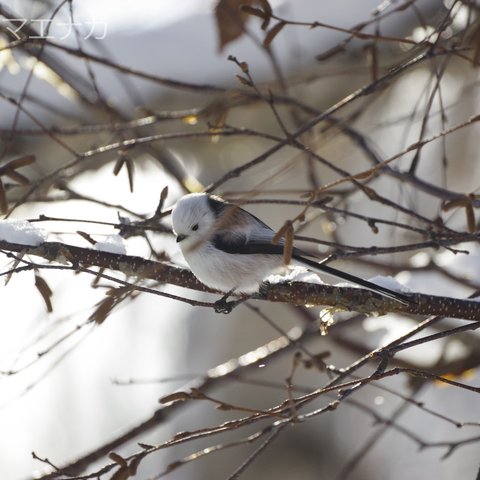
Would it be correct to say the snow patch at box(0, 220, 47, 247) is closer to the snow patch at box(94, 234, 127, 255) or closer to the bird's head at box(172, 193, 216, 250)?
the snow patch at box(94, 234, 127, 255)

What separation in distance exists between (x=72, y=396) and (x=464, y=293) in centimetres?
296

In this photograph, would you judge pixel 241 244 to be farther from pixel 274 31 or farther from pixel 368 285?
pixel 274 31

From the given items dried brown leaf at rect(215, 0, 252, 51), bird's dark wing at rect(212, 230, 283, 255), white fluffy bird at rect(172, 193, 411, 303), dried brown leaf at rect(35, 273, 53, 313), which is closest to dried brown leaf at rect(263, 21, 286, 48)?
dried brown leaf at rect(215, 0, 252, 51)

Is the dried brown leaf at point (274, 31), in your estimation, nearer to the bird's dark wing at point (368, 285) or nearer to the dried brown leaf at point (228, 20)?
the dried brown leaf at point (228, 20)

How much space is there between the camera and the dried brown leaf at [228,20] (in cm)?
184

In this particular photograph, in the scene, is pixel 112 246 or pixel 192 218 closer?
pixel 112 246

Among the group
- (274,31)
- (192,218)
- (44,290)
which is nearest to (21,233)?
(44,290)

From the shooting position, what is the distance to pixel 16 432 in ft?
15.2

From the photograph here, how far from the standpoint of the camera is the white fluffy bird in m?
1.84

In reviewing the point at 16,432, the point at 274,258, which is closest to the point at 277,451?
the point at 16,432

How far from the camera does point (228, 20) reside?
6.09 feet

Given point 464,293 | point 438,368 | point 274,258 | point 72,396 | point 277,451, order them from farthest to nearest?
point 72,396, point 277,451, point 464,293, point 438,368, point 274,258

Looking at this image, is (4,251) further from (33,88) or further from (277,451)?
(277,451)

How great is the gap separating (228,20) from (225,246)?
56 centimetres
